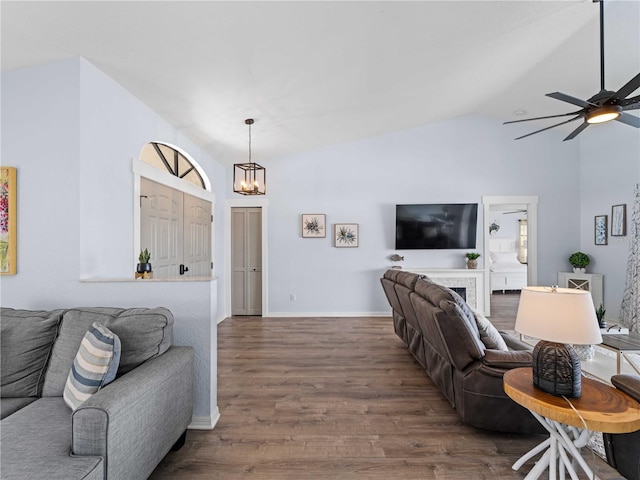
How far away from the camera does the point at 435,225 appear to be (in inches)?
223

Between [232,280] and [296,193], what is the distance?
199 cm

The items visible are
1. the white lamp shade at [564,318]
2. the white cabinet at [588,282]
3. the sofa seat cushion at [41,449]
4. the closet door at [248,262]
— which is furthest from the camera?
the closet door at [248,262]

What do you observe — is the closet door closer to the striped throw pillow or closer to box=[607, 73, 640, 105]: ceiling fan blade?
the striped throw pillow

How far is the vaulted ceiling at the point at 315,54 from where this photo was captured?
2.09 m

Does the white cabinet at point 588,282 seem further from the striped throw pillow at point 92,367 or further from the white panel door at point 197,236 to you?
the striped throw pillow at point 92,367

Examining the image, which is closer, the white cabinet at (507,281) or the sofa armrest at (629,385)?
the sofa armrest at (629,385)

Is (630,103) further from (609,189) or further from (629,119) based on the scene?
(609,189)

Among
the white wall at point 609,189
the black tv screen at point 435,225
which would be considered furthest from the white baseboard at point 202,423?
the white wall at point 609,189

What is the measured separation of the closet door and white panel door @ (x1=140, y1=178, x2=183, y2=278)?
1730mm

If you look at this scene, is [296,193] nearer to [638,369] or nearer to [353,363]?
[353,363]

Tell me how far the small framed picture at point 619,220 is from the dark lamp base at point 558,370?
493 centimetres

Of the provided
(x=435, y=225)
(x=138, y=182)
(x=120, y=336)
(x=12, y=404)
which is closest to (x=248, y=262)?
(x=138, y=182)

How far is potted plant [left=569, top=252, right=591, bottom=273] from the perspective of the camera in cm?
549

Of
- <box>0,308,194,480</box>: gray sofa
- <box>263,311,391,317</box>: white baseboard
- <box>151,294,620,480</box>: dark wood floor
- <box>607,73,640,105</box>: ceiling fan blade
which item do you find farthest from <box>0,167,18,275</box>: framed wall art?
<box>607,73,640,105</box>: ceiling fan blade
